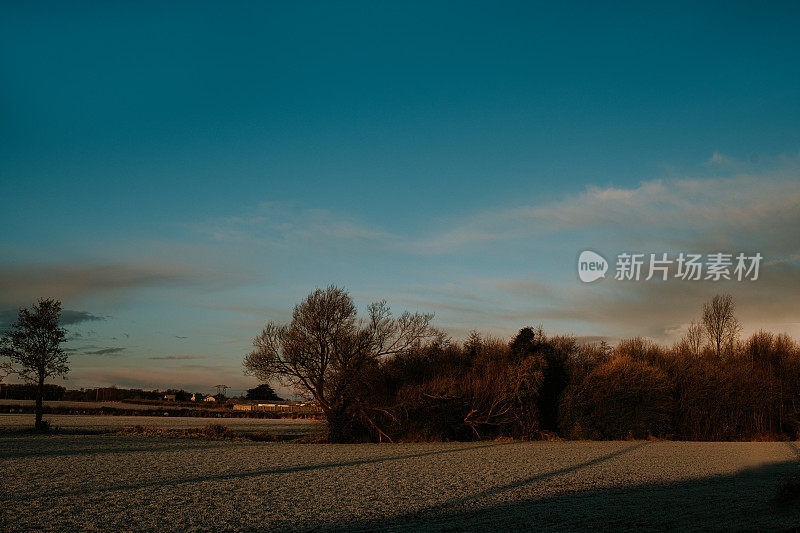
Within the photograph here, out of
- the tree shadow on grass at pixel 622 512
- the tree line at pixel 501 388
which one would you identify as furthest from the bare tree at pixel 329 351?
the tree shadow on grass at pixel 622 512

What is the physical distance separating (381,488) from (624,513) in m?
4.79

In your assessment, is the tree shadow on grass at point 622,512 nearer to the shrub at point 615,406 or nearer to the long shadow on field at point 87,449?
the long shadow on field at point 87,449

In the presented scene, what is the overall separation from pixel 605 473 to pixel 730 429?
768 inches

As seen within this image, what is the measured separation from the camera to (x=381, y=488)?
38.5ft

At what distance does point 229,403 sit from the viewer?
83375mm

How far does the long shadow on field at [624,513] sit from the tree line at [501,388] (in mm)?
14148

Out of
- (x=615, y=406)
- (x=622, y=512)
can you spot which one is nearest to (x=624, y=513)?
(x=622, y=512)

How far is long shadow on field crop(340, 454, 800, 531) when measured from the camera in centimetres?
761

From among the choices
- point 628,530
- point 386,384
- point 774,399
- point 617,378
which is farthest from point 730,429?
point 628,530

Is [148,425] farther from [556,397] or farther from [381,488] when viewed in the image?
[381,488]

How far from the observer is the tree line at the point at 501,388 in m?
25.1

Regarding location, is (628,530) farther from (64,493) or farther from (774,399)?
(774,399)

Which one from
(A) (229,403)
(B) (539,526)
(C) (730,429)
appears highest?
(B) (539,526)

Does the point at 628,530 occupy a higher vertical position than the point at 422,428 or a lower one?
higher
